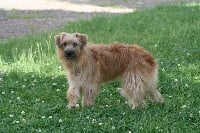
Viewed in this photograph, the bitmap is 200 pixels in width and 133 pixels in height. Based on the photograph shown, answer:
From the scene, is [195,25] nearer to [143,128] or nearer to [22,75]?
[22,75]

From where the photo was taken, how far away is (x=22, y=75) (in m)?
10.0

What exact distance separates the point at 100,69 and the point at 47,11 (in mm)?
14969

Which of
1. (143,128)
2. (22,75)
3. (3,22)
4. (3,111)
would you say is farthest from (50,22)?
(143,128)

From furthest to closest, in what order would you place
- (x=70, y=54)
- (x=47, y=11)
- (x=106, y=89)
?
(x=47, y=11) → (x=106, y=89) → (x=70, y=54)

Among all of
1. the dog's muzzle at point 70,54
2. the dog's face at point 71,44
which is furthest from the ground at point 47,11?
the dog's muzzle at point 70,54

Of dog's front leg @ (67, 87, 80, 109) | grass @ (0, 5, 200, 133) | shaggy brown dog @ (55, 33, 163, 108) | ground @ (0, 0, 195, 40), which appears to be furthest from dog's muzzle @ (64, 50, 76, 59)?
ground @ (0, 0, 195, 40)

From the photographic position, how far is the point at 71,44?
7.56 meters

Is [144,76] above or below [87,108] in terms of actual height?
above

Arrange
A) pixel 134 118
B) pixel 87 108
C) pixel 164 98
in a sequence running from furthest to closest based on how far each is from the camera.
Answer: pixel 164 98 → pixel 87 108 → pixel 134 118

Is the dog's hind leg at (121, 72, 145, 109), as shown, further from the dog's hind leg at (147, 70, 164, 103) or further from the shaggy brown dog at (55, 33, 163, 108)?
the dog's hind leg at (147, 70, 164, 103)

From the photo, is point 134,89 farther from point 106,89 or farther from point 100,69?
point 106,89

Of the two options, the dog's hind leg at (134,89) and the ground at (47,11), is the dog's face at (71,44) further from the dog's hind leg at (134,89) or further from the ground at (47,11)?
the ground at (47,11)

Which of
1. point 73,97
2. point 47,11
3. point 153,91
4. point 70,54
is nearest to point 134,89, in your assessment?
point 153,91

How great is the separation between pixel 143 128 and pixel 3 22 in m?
14.0
